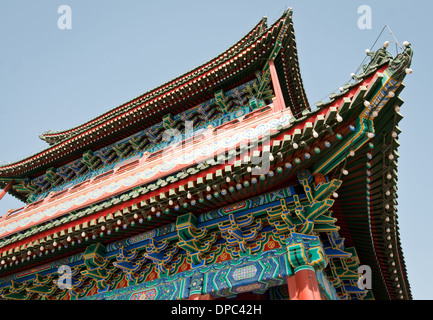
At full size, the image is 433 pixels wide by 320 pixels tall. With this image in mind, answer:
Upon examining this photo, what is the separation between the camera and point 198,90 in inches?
446

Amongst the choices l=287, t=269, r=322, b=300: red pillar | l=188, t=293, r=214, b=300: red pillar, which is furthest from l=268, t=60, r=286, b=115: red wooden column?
l=188, t=293, r=214, b=300: red pillar

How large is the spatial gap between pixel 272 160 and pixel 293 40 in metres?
6.80

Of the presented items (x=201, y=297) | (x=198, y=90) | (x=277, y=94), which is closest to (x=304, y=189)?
(x=201, y=297)

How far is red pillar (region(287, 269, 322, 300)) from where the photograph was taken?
4.74m

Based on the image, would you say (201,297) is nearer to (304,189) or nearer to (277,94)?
(304,189)

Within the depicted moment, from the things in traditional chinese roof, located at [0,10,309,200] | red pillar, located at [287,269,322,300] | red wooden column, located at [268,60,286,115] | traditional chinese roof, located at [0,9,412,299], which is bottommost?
red pillar, located at [287,269,322,300]

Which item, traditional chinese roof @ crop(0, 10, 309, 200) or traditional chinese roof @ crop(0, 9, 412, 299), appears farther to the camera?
traditional chinese roof @ crop(0, 10, 309, 200)

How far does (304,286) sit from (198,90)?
8435 mm

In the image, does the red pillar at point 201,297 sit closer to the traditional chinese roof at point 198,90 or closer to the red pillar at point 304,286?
the red pillar at point 304,286

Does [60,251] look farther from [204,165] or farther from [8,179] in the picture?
[8,179]

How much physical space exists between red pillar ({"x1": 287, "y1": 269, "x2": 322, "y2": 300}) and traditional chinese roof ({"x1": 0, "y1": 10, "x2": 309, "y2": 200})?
7493 mm

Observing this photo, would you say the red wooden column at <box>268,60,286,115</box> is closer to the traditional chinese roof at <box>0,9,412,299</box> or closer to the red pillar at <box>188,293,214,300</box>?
the traditional chinese roof at <box>0,9,412,299</box>
